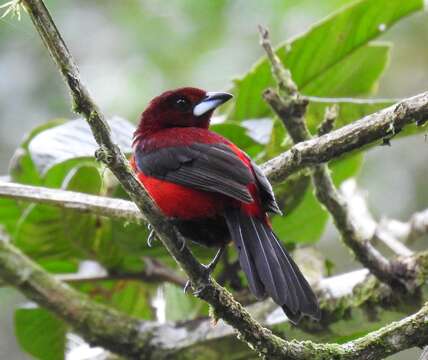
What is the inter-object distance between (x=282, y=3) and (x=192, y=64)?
3.42 ft

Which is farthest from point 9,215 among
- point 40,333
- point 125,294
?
point 125,294

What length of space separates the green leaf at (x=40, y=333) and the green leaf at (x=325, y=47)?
1502mm

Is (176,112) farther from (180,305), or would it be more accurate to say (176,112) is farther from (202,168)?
(180,305)

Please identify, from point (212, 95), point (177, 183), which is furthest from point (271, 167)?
point (212, 95)

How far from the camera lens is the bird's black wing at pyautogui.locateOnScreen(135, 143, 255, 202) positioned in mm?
2896

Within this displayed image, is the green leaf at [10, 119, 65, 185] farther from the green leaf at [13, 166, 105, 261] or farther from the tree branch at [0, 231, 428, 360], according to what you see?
the tree branch at [0, 231, 428, 360]

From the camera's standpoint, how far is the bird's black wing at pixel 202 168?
2896 millimetres

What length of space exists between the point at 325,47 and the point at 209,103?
954mm

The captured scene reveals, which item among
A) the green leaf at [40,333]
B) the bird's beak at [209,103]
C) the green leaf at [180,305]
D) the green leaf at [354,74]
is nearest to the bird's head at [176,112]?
the bird's beak at [209,103]

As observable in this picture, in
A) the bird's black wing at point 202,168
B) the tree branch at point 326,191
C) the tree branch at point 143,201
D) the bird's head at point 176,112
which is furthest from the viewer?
the bird's head at point 176,112

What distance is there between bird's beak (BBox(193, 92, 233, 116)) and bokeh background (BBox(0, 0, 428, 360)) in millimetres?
3360

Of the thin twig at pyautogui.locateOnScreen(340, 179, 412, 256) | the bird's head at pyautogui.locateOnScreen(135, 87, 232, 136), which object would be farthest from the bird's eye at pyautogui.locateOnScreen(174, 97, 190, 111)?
the thin twig at pyautogui.locateOnScreen(340, 179, 412, 256)

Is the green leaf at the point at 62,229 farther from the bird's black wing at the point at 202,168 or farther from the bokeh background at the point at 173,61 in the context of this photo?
the bokeh background at the point at 173,61

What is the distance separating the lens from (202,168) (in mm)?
3059
